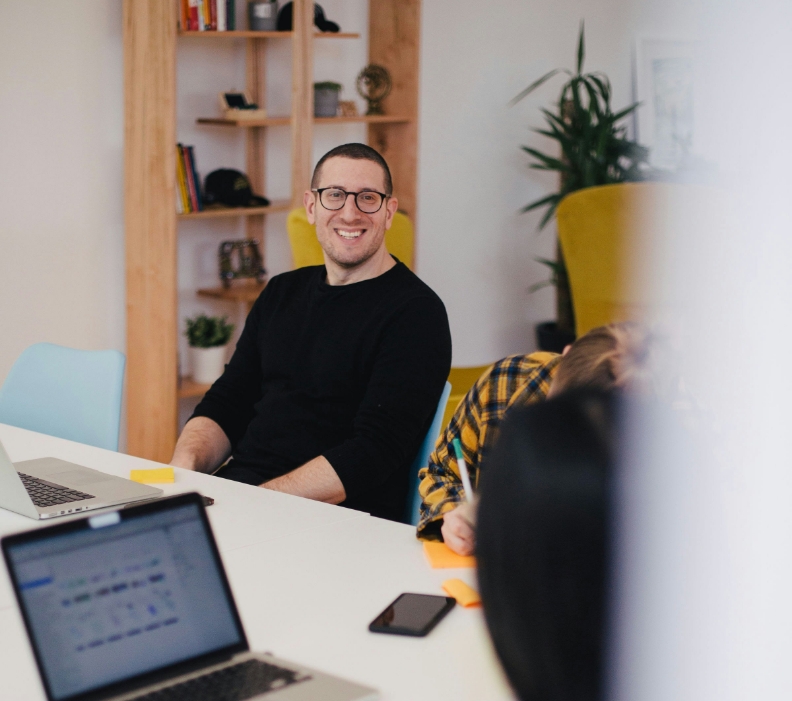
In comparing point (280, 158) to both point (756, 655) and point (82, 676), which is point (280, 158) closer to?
point (82, 676)

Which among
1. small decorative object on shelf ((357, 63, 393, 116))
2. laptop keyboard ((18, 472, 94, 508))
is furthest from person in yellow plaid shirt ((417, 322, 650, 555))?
small decorative object on shelf ((357, 63, 393, 116))

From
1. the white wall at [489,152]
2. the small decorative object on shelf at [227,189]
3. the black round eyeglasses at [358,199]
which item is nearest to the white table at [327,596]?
the black round eyeglasses at [358,199]

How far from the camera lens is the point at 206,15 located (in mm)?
3555

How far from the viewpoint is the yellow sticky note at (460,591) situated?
1325 mm

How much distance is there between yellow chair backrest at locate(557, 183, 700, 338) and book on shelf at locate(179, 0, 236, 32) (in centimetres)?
157

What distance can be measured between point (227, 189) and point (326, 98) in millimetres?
575

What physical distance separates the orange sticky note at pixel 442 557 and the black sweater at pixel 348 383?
59 cm

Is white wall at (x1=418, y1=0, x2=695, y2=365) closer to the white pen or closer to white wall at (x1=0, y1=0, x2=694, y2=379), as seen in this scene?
white wall at (x1=0, y1=0, x2=694, y2=379)

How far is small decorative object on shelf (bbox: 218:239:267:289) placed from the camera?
3896mm

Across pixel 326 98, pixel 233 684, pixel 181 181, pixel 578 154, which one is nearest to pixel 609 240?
pixel 578 154

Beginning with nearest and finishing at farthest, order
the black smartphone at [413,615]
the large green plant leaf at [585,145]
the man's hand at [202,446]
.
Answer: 1. the black smartphone at [413,615]
2. the man's hand at [202,446]
3. the large green plant leaf at [585,145]

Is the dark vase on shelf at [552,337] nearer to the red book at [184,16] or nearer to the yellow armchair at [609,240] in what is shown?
the yellow armchair at [609,240]

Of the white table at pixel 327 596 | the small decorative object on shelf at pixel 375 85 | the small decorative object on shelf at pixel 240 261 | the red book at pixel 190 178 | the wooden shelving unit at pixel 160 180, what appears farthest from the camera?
the small decorative object on shelf at pixel 375 85

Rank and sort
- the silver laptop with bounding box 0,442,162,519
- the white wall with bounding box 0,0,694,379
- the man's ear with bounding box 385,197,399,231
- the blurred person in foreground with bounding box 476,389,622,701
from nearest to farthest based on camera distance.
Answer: the blurred person in foreground with bounding box 476,389,622,701 < the silver laptop with bounding box 0,442,162,519 < the man's ear with bounding box 385,197,399,231 < the white wall with bounding box 0,0,694,379
